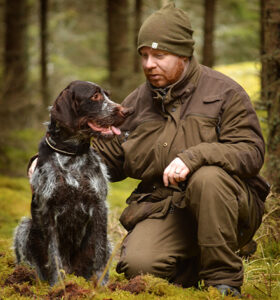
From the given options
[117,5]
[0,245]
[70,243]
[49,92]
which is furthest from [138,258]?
[49,92]

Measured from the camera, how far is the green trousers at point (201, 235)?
3.27 metres

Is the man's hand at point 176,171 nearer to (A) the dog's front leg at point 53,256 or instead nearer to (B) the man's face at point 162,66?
(B) the man's face at point 162,66

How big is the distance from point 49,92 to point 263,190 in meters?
12.3

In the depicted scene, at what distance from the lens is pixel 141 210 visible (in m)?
3.89

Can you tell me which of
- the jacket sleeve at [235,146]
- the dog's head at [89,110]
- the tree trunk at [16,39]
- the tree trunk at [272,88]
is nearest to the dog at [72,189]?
the dog's head at [89,110]

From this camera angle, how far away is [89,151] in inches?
158

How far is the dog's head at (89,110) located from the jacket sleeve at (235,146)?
829mm

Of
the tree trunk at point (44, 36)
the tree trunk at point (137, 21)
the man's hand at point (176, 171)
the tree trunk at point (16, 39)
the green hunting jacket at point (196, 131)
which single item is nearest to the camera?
the man's hand at point (176, 171)

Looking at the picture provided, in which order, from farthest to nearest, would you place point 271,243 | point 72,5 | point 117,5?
1. point 72,5
2. point 117,5
3. point 271,243

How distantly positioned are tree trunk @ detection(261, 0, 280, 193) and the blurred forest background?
1 cm

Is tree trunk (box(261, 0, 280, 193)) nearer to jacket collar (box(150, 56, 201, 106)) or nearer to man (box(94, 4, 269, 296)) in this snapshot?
man (box(94, 4, 269, 296))

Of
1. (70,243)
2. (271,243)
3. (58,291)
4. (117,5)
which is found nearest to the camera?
(58,291)

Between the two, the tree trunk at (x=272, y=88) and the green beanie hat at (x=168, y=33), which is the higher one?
the green beanie hat at (x=168, y=33)

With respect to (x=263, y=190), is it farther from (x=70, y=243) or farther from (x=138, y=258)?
(x=70, y=243)
